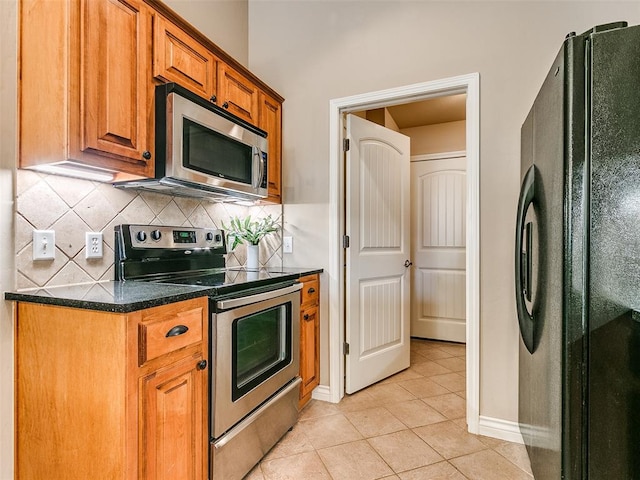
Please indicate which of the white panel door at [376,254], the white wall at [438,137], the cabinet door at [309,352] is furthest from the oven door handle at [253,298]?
the white wall at [438,137]

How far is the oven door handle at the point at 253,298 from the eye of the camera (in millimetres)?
1481

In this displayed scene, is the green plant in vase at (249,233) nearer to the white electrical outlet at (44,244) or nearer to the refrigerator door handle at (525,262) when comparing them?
the white electrical outlet at (44,244)

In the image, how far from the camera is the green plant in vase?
2.36 m

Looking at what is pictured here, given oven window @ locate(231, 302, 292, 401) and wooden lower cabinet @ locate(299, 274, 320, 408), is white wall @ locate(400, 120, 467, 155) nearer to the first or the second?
wooden lower cabinet @ locate(299, 274, 320, 408)

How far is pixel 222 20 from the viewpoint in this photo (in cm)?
252

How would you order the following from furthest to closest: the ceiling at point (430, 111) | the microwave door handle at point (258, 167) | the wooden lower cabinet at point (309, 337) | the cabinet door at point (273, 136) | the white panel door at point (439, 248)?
the white panel door at point (439, 248) → the ceiling at point (430, 111) → the cabinet door at point (273, 136) → the wooden lower cabinet at point (309, 337) → the microwave door handle at point (258, 167)

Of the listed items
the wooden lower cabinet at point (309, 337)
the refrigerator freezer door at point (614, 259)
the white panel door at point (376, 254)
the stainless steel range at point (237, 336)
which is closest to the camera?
the refrigerator freezer door at point (614, 259)

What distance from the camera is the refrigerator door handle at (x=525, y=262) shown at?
60.6 inches

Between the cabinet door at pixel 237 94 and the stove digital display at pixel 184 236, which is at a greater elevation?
the cabinet door at pixel 237 94

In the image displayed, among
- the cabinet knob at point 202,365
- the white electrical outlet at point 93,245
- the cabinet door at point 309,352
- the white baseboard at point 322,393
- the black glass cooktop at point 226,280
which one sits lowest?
the white baseboard at point 322,393

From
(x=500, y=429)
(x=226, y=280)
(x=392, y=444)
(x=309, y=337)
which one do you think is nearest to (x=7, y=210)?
(x=226, y=280)

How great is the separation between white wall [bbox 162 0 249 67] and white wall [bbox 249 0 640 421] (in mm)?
87

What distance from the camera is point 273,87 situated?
2.69m

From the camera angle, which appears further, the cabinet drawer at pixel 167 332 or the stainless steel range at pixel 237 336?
the stainless steel range at pixel 237 336
